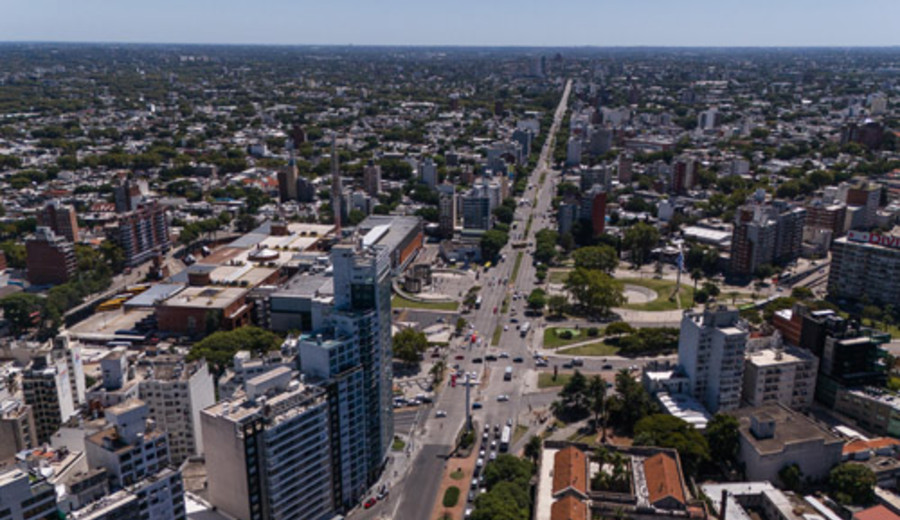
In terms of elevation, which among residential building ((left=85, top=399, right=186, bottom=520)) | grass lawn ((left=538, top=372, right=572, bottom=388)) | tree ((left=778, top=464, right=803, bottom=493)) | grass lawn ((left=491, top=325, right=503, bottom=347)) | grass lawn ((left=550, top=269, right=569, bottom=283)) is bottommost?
grass lawn ((left=538, top=372, right=572, bottom=388))

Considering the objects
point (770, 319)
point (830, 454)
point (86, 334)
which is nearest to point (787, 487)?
point (830, 454)

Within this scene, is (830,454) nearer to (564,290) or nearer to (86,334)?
(564,290)

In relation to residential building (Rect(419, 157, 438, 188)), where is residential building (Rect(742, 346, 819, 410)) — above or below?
below

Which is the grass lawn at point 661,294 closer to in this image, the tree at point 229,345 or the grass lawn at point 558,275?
the grass lawn at point 558,275

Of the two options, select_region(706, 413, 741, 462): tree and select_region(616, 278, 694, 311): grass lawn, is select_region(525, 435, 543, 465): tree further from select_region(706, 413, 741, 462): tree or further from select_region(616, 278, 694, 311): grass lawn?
select_region(616, 278, 694, 311): grass lawn

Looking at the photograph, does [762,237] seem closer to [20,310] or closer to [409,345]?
[409,345]

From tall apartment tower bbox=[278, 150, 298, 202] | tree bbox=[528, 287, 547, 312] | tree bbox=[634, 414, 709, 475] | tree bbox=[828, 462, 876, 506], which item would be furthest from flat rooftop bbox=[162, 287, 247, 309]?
tree bbox=[828, 462, 876, 506]

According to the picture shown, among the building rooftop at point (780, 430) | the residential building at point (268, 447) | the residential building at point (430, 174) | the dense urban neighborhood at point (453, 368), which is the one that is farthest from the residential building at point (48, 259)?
the building rooftop at point (780, 430)
